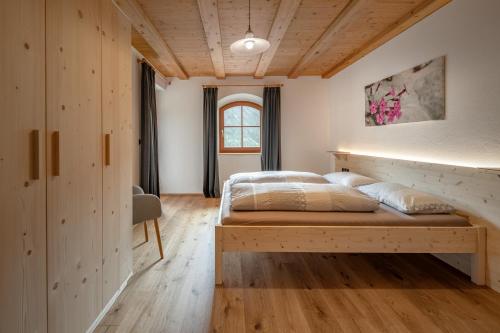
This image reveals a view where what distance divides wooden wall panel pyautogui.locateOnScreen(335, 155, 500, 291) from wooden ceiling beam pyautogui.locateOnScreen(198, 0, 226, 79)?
2.35m

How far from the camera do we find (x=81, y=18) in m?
1.45

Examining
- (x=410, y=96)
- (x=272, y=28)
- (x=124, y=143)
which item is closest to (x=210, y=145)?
(x=272, y=28)

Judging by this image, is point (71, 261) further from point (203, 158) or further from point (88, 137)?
point (203, 158)

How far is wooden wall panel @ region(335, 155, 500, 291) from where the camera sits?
6.55ft

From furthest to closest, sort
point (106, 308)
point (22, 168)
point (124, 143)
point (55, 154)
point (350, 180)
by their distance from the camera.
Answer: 1. point (350, 180)
2. point (124, 143)
3. point (106, 308)
4. point (55, 154)
5. point (22, 168)

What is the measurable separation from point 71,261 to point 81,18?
47.2 inches

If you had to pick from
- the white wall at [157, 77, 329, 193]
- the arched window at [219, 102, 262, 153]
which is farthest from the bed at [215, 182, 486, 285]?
the arched window at [219, 102, 262, 153]

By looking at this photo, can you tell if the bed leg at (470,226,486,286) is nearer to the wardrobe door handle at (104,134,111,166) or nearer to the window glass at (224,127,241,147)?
the wardrobe door handle at (104,134,111,166)

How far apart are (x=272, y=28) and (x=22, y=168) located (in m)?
2.75

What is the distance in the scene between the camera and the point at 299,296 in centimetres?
192

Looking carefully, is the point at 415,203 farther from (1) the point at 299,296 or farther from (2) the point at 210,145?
(2) the point at 210,145

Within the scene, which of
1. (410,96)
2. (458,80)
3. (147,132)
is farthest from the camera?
(147,132)

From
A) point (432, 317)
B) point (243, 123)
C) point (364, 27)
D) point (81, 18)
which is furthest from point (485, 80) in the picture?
point (243, 123)

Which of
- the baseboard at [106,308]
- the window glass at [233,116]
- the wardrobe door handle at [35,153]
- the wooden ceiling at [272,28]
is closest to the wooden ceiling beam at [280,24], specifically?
the wooden ceiling at [272,28]
